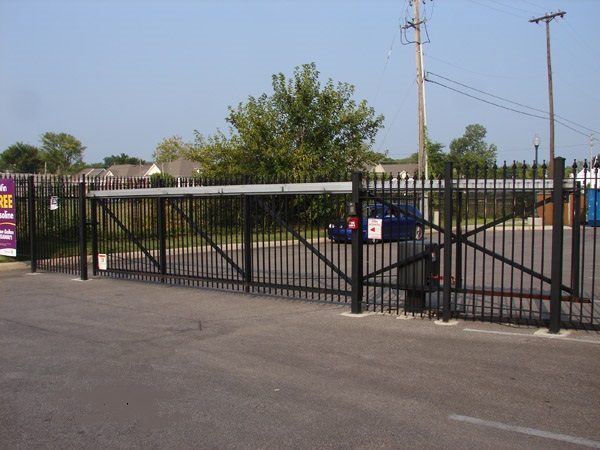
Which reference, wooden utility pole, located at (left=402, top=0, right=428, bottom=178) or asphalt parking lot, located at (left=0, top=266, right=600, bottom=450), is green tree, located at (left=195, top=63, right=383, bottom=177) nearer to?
wooden utility pole, located at (left=402, top=0, right=428, bottom=178)

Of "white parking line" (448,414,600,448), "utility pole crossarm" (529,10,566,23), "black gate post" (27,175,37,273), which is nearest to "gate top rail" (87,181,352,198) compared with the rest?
"black gate post" (27,175,37,273)

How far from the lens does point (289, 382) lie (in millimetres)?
5648

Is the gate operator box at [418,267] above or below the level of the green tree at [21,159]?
below

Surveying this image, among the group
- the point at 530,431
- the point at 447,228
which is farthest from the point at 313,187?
the point at 530,431

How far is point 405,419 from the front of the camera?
465 cm

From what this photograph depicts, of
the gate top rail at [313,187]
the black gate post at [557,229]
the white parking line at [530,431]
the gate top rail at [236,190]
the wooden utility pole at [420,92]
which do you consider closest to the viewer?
the white parking line at [530,431]

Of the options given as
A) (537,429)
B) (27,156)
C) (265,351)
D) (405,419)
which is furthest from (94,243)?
(27,156)

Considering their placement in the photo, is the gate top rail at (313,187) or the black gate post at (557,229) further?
the gate top rail at (313,187)

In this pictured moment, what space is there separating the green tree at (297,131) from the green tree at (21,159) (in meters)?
95.5

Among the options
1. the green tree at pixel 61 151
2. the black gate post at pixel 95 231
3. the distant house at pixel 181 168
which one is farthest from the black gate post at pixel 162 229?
the green tree at pixel 61 151

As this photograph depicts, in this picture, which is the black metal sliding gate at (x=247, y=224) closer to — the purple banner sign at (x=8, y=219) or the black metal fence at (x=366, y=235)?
the black metal fence at (x=366, y=235)

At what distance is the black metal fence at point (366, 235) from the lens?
7.58 metres

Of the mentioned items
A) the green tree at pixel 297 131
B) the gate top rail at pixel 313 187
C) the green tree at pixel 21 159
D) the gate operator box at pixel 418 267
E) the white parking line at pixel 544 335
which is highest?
the green tree at pixel 21 159

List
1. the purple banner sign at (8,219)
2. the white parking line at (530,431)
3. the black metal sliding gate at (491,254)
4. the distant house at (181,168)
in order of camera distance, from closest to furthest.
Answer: the white parking line at (530,431) → the black metal sliding gate at (491,254) → the purple banner sign at (8,219) → the distant house at (181,168)
